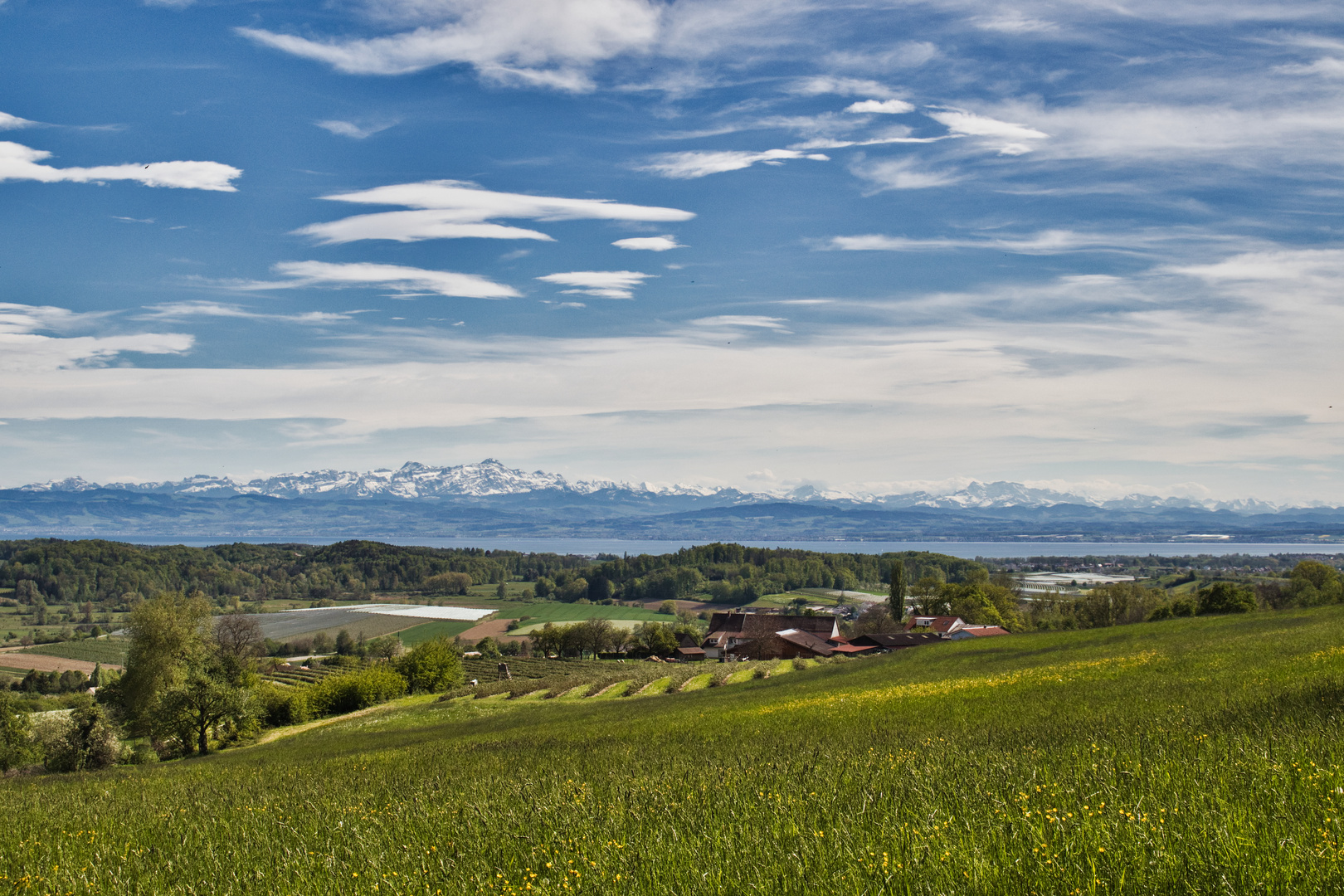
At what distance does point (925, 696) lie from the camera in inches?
787

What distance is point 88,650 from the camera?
136250 millimetres

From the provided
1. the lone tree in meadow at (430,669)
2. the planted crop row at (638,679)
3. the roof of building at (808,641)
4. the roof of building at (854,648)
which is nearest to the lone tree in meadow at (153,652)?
the planted crop row at (638,679)

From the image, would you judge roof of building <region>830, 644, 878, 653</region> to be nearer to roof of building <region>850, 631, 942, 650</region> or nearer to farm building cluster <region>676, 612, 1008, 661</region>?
farm building cluster <region>676, 612, 1008, 661</region>

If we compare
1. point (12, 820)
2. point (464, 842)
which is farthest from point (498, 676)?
point (464, 842)

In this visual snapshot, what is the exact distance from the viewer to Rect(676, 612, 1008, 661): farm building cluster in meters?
83.2

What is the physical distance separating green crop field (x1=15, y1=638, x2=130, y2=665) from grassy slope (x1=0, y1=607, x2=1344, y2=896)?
142 m

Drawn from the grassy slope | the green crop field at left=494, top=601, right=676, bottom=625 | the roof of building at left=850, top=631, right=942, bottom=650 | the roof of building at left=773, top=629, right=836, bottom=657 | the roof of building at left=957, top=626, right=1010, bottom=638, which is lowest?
the green crop field at left=494, top=601, right=676, bottom=625

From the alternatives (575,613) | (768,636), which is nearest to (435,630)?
(575,613)

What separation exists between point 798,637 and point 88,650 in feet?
417

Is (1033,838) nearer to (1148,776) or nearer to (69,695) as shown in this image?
(1148,776)

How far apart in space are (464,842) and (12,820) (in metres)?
7.99

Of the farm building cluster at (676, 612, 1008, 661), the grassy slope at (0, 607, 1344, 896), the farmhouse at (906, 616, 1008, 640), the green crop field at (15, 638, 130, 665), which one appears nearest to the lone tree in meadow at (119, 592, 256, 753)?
the grassy slope at (0, 607, 1344, 896)

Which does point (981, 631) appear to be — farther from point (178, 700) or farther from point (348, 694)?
point (178, 700)

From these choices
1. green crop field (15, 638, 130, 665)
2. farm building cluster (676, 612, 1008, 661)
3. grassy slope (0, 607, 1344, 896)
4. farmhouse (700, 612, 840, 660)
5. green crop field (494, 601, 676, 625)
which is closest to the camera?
grassy slope (0, 607, 1344, 896)
